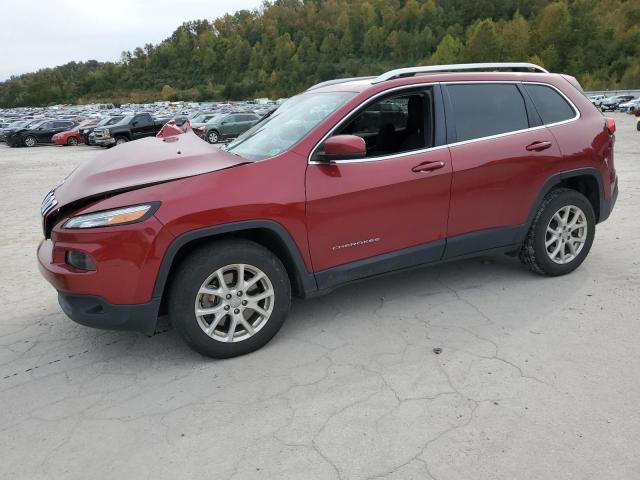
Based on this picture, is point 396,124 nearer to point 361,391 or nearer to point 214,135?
point 361,391

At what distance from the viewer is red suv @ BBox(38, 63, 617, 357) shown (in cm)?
300

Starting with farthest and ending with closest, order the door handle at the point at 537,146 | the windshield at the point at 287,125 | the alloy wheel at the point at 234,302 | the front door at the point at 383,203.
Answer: the door handle at the point at 537,146 < the windshield at the point at 287,125 < the front door at the point at 383,203 < the alloy wheel at the point at 234,302

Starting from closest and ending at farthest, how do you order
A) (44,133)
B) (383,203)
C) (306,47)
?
(383,203), (44,133), (306,47)

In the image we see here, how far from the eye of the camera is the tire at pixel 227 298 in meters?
3.08

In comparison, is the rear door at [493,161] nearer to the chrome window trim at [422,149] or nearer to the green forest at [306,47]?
the chrome window trim at [422,149]

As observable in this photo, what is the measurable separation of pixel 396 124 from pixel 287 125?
927 millimetres

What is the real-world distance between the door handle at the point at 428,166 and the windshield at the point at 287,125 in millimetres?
668

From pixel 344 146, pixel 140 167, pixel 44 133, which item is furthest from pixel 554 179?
pixel 44 133

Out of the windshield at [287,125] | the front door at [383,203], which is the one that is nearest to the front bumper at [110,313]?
the front door at [383,203]

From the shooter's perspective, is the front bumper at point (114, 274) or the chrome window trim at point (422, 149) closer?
the front bumper at point (114, 274)

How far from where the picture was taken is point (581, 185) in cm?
454

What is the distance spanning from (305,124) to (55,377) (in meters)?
2.27

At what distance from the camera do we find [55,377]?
126 inches

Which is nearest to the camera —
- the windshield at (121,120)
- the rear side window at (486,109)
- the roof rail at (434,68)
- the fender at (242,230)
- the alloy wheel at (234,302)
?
the fender at (242,230)
